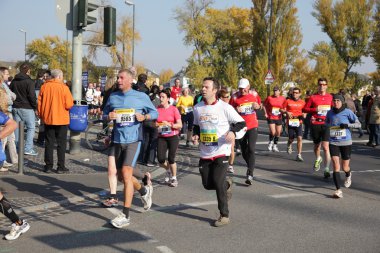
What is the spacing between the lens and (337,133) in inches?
333

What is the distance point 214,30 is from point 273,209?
61.5 meters

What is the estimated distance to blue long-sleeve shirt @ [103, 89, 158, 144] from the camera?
6.26 m

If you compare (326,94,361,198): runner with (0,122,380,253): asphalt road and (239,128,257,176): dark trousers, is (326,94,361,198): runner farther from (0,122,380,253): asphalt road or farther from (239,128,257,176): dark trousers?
(239,128,257,176): dark trousers

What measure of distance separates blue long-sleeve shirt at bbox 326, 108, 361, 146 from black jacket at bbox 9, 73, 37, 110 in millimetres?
6469

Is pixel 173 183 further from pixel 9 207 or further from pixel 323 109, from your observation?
pixel 323 109

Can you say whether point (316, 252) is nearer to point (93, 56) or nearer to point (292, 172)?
point (292, 172)

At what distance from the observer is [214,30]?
6669cm

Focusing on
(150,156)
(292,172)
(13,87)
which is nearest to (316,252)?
(292,172)

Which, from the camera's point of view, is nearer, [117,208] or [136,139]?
[136,139]

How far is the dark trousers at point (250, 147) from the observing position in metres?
9.06

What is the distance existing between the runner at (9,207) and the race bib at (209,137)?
243 centimetres

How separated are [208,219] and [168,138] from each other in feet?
9.63

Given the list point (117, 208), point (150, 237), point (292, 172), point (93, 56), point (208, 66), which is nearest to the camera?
point (150, 237)

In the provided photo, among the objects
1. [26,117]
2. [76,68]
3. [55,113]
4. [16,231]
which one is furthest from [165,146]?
[16,231]
